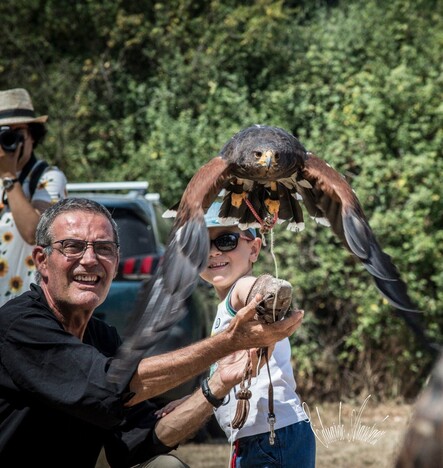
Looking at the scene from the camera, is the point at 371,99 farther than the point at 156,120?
No

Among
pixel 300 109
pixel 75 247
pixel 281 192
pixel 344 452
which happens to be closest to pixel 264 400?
Result: pixel 281 192

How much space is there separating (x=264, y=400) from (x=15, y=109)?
7.32ft

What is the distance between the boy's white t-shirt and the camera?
64.0 inches

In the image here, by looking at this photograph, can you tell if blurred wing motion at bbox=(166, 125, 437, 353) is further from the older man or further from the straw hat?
the straw hat

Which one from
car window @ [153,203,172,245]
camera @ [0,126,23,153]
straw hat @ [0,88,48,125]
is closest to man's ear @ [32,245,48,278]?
camera @ [0,126,23,153]

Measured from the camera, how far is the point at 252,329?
8.45 ft

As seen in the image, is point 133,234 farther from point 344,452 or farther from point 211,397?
point 211,397

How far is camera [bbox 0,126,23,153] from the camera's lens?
176 inches

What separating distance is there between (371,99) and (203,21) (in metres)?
2.67

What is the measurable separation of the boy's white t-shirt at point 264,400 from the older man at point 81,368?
198mm

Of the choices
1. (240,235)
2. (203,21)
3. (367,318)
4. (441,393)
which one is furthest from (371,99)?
(441,393)

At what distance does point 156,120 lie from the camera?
28.6 ft

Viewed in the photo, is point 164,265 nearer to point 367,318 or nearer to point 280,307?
point 280,307

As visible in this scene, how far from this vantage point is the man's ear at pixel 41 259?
9.88 feet
